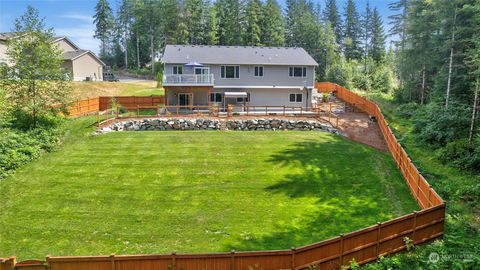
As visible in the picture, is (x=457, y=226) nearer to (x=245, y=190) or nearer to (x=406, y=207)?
(x=406, y=207)

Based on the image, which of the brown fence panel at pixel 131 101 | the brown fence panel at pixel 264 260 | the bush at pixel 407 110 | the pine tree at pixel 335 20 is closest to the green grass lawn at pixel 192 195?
the brown fence panel at pixel 264 260

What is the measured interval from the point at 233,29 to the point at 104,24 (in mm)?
32073

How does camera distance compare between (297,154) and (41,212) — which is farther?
(297,154)

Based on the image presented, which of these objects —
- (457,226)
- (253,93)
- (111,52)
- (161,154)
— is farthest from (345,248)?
(111,52)

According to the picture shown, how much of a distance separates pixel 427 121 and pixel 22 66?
25984 millimetres

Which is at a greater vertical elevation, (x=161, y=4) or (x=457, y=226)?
(x=161, y=4)

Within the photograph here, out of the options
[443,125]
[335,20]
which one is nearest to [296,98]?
[443,125]

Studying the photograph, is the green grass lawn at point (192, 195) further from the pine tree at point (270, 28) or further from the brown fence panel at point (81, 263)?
the pine tree at point (270, 28)

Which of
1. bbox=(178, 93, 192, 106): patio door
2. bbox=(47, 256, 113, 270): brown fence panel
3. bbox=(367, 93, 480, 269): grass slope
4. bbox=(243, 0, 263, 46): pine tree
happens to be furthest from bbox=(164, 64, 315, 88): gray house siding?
bbox=(47, 256, 113, 270): brown fence panel

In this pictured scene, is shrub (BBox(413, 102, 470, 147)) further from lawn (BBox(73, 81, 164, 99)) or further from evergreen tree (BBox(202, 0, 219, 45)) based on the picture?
evergreen tree (BBox(202, 0, 219, 45))

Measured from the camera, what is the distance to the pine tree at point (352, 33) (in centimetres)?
7500

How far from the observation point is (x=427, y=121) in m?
25.6

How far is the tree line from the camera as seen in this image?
63.6 m

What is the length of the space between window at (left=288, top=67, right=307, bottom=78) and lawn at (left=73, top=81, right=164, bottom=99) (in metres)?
16.9
